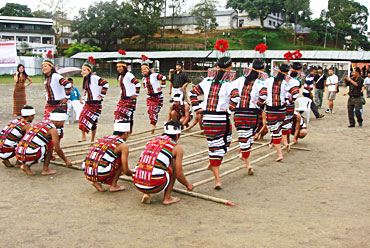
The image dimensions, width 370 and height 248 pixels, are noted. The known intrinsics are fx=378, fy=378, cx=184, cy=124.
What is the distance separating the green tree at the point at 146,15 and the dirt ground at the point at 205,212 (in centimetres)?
4955

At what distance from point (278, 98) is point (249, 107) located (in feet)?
3.92

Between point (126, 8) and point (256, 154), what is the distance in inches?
1916

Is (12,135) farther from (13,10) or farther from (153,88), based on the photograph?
(13,10)

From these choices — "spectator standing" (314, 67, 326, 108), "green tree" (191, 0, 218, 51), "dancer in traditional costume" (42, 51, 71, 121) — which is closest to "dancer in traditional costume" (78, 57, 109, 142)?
"dancer in traditional costume" (42, 51, 71, 121)

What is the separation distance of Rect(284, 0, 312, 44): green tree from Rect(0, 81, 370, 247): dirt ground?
6023 cm

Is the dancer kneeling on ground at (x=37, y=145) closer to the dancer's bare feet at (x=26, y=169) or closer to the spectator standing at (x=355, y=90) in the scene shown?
the dancer's bare feet at (x=26, y=169)

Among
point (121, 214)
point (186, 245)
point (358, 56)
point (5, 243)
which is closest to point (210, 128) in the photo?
point (121, 214)

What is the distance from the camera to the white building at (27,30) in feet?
191

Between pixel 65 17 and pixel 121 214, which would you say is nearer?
pixel 121 214

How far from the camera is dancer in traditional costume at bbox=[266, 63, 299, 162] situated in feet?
24.8

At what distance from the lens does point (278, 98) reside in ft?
24.8

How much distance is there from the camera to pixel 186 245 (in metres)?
3.78

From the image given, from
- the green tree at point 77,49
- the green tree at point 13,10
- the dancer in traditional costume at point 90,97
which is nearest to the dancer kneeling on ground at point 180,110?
the dancer in traditional costume at point 90,97

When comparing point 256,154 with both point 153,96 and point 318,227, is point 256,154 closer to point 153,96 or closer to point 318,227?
point 153,96
